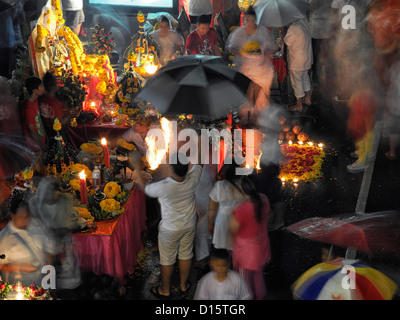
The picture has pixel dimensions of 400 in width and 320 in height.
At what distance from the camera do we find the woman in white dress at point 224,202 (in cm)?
502

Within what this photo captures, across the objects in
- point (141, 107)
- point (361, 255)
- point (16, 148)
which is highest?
point (141, 107)

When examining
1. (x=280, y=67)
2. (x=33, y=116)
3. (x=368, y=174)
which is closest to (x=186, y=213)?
(x=33, y=116)

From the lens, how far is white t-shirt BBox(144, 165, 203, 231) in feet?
16.2

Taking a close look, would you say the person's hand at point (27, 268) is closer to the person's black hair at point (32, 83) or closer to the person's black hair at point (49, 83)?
the person's black hair at point (32, 83)

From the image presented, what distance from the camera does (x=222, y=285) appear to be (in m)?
4.35

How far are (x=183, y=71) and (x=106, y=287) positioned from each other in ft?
9.14

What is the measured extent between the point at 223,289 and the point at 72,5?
371 inches

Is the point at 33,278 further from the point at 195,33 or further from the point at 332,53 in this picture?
the point at 332,53

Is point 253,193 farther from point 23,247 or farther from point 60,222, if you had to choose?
point 23,247

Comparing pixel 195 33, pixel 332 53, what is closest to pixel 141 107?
pixel 195 33

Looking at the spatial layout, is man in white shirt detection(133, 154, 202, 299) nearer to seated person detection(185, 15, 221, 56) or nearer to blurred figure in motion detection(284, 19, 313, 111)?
seated person detection(185, 15, 221, 56)

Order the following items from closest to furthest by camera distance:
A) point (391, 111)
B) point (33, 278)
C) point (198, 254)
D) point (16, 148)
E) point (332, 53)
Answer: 1. point (33, 278)
2. point (16, 148)
3. point (198, 254)
4. point (391, 111)
5. point (332, 53)

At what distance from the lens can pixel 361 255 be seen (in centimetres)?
602

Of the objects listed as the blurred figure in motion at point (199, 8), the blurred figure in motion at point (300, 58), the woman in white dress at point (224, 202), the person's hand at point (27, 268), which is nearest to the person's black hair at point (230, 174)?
the woman in white dress at point (224, 202)
